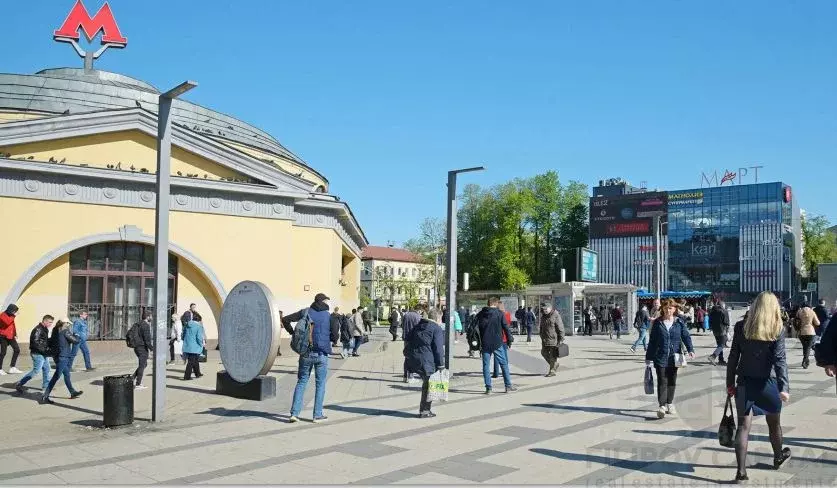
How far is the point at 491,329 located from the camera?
13148 mm

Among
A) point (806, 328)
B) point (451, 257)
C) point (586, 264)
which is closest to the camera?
point (451, 257)

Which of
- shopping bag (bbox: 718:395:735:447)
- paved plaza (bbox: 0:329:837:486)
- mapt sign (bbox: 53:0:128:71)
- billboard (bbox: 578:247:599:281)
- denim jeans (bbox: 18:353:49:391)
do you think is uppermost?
mapt sign (bbox: 53:0:128:71)

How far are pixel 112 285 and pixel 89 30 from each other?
41.7 feet

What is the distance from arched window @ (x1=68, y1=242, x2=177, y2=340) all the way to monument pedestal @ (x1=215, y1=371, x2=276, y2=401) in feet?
31.3

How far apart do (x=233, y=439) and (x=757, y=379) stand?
605 centimetres

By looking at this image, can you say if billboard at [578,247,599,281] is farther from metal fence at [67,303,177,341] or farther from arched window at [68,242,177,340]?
metal fence at [67,303,177,341]

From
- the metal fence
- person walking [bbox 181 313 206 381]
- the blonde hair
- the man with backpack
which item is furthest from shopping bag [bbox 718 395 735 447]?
the metal fence

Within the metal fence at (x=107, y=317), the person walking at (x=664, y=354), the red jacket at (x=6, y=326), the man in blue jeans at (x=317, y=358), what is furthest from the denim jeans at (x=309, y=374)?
the metal fence at (x=107, y=317)

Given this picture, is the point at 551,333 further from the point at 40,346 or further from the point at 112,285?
the point at 112,285

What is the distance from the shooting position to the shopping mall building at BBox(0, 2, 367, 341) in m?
20.4

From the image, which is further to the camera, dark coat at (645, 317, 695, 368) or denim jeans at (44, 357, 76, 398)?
denim jeans at (44, 357, 76, 398)

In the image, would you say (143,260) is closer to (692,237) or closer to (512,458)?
(512,458)

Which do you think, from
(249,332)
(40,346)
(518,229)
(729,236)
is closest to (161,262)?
(249,332)

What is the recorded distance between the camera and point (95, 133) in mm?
21641
